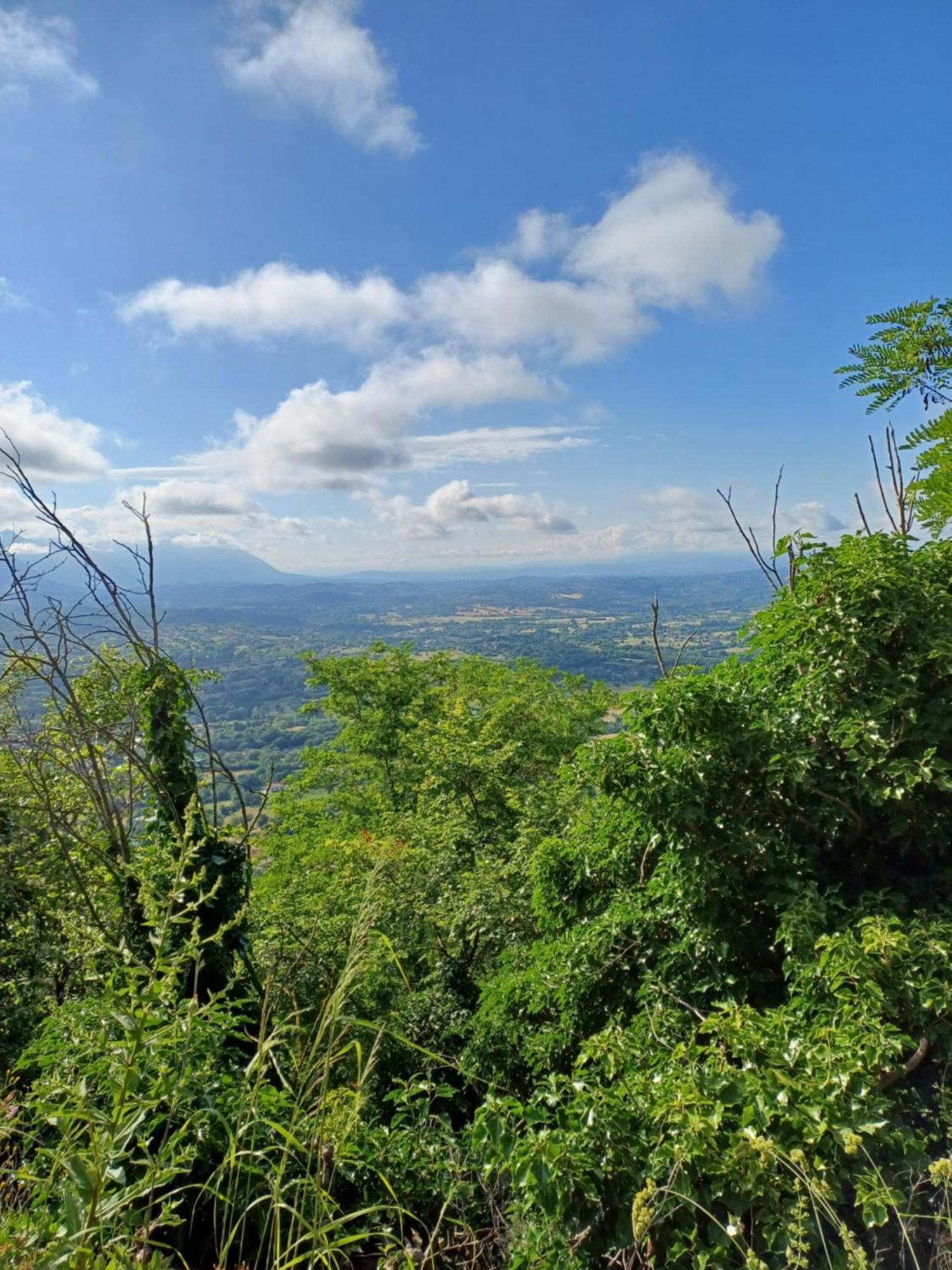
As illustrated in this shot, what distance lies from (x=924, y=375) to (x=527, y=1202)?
3763 millimetres

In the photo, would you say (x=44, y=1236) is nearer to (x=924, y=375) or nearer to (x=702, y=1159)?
(x=702, y=1159)

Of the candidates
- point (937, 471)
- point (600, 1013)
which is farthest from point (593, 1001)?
point (937, 471)

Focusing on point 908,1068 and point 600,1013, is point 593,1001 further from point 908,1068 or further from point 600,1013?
point 908,1068

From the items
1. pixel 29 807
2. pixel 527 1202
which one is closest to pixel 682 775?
pixel 527 1202

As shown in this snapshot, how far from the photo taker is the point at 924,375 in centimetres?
268

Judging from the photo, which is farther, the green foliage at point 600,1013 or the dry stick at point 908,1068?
the dry stick at point 908,1068

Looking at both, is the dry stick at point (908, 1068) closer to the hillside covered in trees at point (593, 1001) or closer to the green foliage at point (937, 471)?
the hillside covered in trees at point (593, 1001)

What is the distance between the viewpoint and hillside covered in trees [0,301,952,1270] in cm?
192

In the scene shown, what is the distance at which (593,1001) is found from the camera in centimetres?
466

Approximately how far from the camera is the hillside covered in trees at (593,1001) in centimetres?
192

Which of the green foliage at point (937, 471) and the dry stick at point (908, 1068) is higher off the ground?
the green foliage at point (937, 471)

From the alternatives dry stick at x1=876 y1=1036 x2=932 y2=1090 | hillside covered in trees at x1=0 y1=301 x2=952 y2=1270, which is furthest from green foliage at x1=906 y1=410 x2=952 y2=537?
dry stick at x1=876 y1=1036 x2=932 y2=1090

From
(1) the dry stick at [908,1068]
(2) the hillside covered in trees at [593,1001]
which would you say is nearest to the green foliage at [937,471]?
(2) the hillside covered in trees at [593,1001]

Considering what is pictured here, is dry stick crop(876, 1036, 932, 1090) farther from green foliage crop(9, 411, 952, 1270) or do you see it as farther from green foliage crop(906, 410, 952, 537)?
green foliage crop(906, 410, 952, 537)
